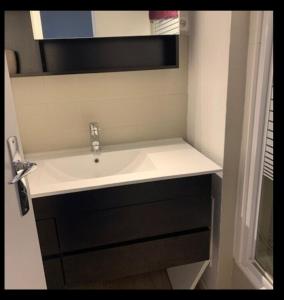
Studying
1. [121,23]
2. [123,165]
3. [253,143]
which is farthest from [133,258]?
[121,23]

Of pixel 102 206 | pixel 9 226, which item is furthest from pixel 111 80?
pixel 9 226

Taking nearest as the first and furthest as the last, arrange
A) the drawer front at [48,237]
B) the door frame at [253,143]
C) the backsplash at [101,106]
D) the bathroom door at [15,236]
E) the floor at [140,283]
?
A: the bathroom door at [15,236] → the door frame at [253,143] → the drawer front at [48,237] → the backsplash at [101,106] → the floor at [140,283]

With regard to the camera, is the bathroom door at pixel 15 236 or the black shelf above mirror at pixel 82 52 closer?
the bathroom door at pixel 15 236

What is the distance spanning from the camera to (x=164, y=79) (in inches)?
55.3

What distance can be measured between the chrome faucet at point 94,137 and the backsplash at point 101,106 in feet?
0.20

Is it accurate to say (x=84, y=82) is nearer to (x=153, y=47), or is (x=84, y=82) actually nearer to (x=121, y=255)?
(x=153, y=47)

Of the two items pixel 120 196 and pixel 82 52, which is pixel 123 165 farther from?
pixel 82 52

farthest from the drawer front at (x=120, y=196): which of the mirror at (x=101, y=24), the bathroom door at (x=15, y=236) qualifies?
the mirror at (x=101, y=24)

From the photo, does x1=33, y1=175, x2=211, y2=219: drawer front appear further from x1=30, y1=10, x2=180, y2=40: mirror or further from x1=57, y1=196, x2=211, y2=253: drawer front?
x1=30, y1=10, x2=180, y2=40: mirror

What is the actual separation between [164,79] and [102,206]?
72 centimetres

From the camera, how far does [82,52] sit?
1.25 m

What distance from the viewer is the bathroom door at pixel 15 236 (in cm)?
65

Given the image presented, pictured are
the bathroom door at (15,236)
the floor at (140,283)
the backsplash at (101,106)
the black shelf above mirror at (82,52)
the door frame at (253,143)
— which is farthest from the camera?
the floor at (140,283)

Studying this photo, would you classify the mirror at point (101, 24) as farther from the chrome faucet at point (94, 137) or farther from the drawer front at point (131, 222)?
the drawer front at point (131, 222)
